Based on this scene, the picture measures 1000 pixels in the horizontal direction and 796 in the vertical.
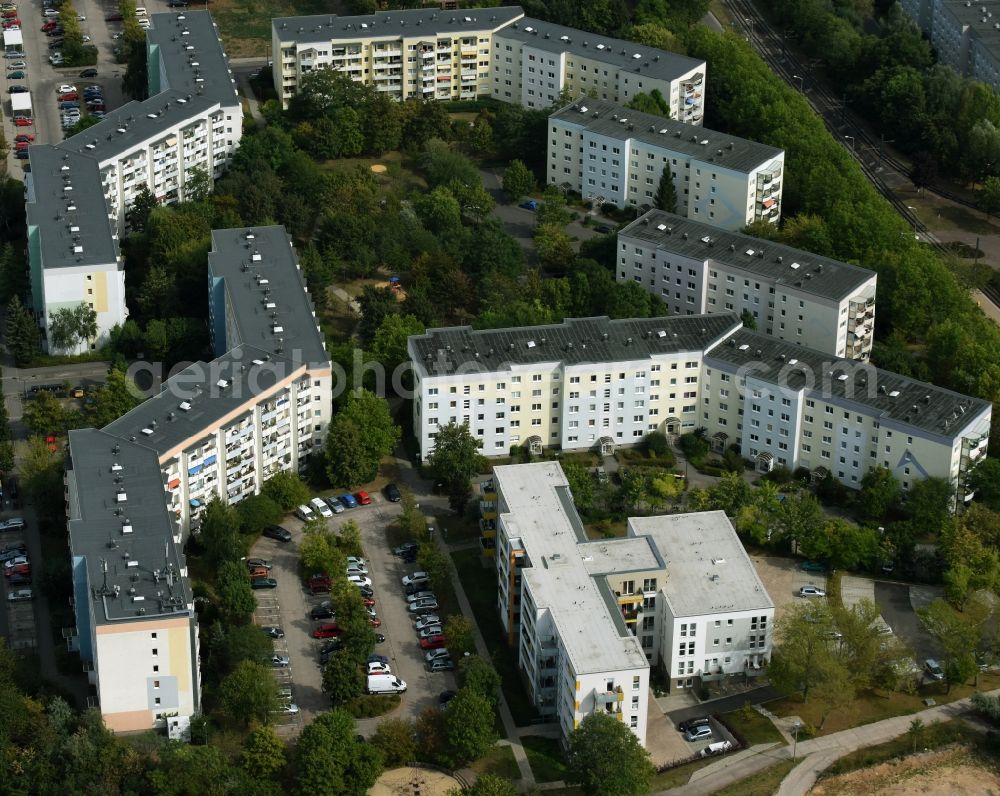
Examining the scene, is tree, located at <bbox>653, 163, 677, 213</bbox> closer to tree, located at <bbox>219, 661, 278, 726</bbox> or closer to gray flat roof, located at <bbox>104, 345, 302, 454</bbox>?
gray flat roof, located at <bbox>104, 345, 302, 454</bbox>

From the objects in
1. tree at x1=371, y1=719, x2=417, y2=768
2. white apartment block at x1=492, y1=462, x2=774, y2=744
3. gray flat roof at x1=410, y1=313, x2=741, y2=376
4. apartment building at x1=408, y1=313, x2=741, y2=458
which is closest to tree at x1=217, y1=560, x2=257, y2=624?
tree at x1=371, y1=719, x2=417, y2=768

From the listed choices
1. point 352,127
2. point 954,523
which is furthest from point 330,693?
point 352,127

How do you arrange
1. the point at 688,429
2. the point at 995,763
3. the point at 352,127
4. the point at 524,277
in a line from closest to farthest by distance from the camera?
the point at 995,763 → the point at 688,429 → the point at 524,277 → the point at 352,127

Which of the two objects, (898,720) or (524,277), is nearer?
(898,720)

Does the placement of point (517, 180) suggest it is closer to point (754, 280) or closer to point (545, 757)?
point (754, 280)

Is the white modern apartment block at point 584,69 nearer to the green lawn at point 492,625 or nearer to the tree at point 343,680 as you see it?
the green lawn at point 492,625

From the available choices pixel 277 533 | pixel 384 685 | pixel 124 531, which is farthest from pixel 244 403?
pixel 384 685

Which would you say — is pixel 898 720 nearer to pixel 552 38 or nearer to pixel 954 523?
pixel 954 523
